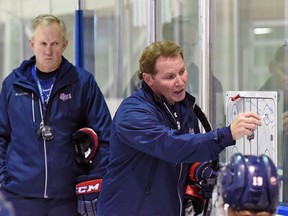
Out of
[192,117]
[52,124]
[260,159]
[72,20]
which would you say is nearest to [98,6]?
[72,20]

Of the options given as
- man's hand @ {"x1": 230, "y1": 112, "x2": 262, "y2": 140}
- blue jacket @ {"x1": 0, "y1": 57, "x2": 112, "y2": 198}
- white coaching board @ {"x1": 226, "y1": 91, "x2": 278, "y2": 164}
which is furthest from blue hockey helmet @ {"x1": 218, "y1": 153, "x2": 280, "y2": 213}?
blue jacket @ {"x1": 0, "y1": 57, "x2": 112, "y2": 198}

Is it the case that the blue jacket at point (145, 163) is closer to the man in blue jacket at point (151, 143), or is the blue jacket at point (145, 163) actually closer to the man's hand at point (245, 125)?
the man in blue jacket at point (151, 143)

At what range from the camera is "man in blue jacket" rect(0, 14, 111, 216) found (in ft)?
10.2

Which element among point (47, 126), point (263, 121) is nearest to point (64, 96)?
point (47, 126)

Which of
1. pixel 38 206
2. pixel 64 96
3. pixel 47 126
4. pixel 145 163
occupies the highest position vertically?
pixel 64 96

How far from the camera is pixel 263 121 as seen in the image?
3133 mm

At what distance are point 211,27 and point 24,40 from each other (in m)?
2.54

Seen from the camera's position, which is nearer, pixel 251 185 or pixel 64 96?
pixel 251 185

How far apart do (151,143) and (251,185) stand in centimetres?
85

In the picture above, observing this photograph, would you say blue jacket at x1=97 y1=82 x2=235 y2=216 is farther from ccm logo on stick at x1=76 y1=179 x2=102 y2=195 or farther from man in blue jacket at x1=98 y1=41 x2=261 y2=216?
ccm logo on stick at x1=76 y1=179 x2=102 y2=195

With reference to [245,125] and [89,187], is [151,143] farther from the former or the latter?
[89,187]

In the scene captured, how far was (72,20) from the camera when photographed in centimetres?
505

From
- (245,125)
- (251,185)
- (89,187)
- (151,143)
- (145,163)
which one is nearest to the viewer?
(251,185)

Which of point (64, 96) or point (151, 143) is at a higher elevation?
point (64, 96)
